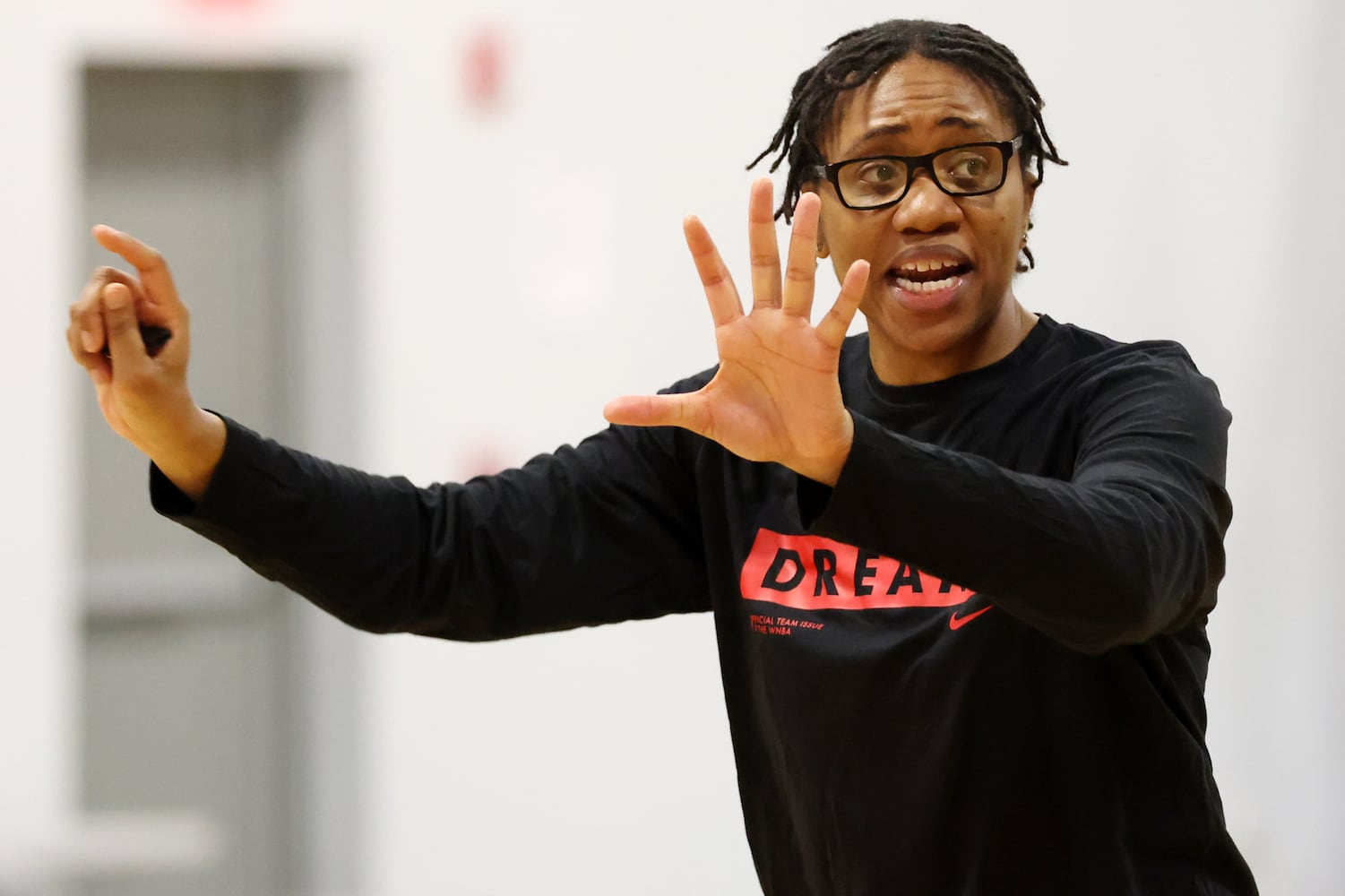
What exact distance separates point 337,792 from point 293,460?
151 cm

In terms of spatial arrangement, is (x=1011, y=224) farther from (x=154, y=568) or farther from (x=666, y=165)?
(x=154, y=568)

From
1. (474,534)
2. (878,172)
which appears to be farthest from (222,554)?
(878,172)

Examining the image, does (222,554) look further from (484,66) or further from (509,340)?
(484,66)

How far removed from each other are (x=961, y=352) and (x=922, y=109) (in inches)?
9.0

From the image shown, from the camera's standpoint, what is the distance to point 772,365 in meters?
1.18

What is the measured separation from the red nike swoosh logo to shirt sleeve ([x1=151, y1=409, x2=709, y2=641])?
37 centimetres

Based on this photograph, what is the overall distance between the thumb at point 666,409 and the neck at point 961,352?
35 centimetres

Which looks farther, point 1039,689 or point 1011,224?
point 1011,224

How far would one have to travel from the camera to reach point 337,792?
288 centimetres

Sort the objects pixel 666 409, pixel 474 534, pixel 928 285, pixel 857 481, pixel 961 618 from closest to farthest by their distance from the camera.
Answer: pixel 857 481
pixel 666 409
pixel 961 618
pixel 928 285
pixel 474 534

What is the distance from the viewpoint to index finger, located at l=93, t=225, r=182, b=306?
137cm

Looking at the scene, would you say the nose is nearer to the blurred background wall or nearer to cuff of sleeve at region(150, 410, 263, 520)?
cuff of sleeve at region(150, 410, 263, 520)

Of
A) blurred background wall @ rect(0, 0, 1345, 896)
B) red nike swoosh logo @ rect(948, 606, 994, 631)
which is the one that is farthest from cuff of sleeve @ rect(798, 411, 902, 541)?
blurred background wall @ rect(0, 0, 1345, 896)

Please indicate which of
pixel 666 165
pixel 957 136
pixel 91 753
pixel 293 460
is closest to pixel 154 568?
pixel 91 753
